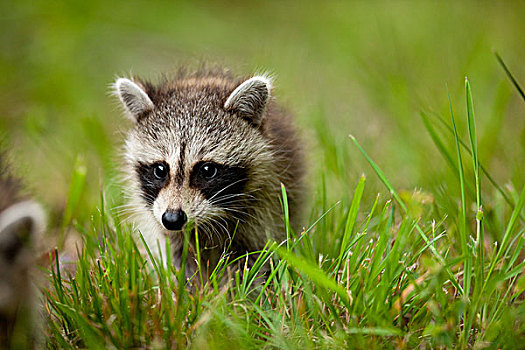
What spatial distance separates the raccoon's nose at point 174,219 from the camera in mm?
3684

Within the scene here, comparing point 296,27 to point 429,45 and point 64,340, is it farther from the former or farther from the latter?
point 64,340

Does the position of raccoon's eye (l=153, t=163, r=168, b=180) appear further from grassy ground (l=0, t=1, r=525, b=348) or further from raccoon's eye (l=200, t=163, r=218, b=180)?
grassy ground (l=0, t=1, r=525, b=348)

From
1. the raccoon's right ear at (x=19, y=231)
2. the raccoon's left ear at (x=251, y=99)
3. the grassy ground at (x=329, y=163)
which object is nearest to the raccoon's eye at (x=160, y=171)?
the grassy ground at (x=329, y=163)

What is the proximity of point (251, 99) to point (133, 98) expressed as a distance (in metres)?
0.87

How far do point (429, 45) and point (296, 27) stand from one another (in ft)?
9.27

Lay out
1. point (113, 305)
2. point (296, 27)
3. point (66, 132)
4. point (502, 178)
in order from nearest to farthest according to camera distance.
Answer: point (113, 305)
point (502, 178)
point (66, 132)
point (296, 27)

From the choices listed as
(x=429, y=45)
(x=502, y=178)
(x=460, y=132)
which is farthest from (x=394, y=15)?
(x=502, y=178)

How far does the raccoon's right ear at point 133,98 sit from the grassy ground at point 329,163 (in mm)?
206

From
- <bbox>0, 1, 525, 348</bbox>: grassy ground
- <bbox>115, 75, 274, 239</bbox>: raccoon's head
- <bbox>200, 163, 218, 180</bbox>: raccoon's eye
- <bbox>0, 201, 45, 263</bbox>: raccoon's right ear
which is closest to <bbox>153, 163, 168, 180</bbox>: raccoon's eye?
<bbox>115, 75, 274, 239</bbox>: raccoon's head

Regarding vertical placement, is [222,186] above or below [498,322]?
above

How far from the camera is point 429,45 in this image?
8359 millimetres

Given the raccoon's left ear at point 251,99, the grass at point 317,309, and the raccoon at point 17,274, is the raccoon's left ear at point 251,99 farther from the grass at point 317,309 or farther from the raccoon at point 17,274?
the raccoon at point 17,274

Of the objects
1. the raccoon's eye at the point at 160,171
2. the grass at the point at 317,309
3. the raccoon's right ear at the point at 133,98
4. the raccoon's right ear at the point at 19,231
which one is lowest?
the grass at the point at 317,309

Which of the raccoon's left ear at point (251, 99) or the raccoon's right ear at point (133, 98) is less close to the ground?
the raccoon's right ear at point (133, 98)
